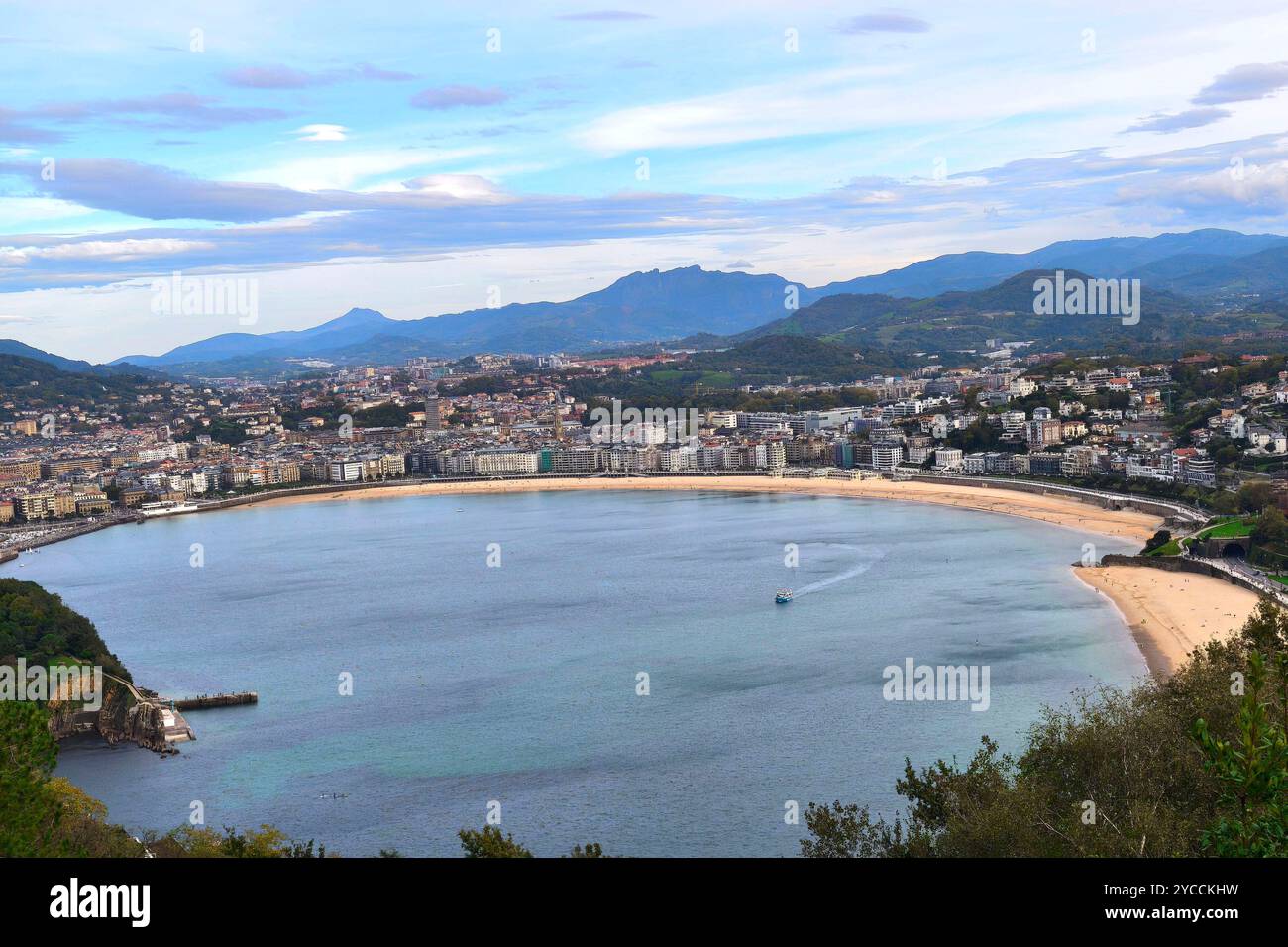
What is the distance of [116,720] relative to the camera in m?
10.0

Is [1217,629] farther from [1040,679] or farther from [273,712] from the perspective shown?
[273,712]

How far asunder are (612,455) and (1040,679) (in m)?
Result: 24.2

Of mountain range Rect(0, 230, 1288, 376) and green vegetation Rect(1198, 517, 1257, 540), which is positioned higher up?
mountain range Rect(0, 230, 1288, 376)

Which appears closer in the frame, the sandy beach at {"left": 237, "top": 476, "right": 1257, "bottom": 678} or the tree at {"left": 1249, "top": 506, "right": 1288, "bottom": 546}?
the sandy beach at {"left": 237, "top": 476, "right": 1257, "bottom": 678}

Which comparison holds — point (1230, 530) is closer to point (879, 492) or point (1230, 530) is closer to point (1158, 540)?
point (1158, 540)

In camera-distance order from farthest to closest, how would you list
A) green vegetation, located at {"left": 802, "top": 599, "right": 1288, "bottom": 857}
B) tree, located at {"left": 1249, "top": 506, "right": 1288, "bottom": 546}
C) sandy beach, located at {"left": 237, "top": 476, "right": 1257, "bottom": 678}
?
tree, located at {"left": 1249, "top": 506, "right": 1288, "bottom": 546} → sandy beach, located at {"left": 237, "top": 476, "right": 1257, "bottom": 678} → green vegetation, located at {"left": 802, "top": 599, "right": 1288, "bottom": 857}

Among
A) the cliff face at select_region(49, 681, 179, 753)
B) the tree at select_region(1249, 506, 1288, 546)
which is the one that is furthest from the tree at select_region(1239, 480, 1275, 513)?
the cliff face at select_region(49, 681, 179, 753)

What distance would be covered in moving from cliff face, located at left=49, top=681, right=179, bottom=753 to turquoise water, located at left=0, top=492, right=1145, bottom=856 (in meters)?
0.37

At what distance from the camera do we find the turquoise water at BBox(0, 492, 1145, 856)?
783 cm

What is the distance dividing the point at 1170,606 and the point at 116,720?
957 centimetres

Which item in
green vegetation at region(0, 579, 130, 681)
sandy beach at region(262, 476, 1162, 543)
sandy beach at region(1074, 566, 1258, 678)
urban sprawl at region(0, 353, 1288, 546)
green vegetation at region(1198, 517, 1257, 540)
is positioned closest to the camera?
sandy beach at region(1074, 566, 1258, 678)

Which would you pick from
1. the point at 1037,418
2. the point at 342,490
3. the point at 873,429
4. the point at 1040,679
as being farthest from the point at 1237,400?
the point at 342,490

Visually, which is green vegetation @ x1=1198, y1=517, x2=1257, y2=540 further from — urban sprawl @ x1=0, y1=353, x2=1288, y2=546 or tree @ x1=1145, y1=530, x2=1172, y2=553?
urban sprawl @ x1=0, y1=353, x2=1288, y2=546

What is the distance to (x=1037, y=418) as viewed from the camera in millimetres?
28484
